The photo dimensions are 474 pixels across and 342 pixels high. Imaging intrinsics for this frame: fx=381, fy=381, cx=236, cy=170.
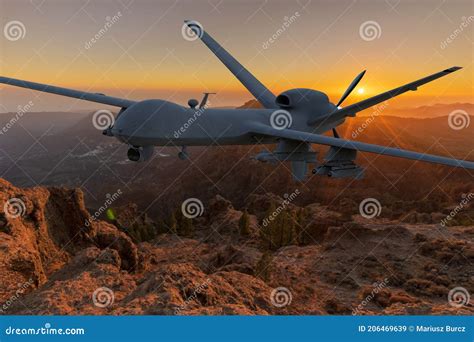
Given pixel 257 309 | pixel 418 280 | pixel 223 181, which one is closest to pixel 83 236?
pixel 257 309

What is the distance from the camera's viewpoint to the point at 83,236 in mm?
25234

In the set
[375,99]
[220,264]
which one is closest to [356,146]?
[375,99]

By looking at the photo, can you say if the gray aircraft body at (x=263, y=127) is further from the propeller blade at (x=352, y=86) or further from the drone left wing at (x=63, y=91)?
the propeller blade at (x=352, y=86)

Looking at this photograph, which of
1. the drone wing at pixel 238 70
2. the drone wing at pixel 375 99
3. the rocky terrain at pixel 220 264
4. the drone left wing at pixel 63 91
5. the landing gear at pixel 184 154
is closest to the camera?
the rocky terrain at pixel 220 264

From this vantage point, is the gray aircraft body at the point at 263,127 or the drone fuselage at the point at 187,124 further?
the gray aircraft body at the point at 263,127

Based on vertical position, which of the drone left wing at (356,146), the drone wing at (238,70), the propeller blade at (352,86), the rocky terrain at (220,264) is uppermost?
the propeller blade at (352,86)

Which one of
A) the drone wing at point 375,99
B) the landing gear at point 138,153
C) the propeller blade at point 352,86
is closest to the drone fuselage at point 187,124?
the landing gear at point 138,153

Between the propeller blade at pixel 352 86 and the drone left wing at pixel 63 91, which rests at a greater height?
the propeller blade at pixel 352 86

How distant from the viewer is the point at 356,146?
1784cm

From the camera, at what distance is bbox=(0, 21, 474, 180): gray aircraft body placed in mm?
16594

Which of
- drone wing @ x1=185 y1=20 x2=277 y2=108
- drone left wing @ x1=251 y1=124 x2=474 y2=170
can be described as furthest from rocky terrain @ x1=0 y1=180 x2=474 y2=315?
drone wing @ x1=185 y1=20 x2=277 y2=108

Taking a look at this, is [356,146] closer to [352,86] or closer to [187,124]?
[187,124]

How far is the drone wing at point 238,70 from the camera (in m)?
28.2

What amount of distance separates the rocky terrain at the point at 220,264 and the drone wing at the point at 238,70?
11.4m
